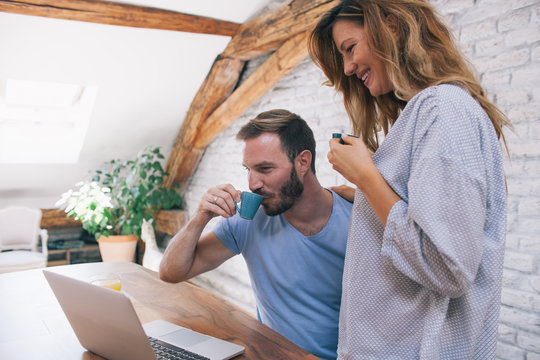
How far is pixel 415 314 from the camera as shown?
869 millimetres

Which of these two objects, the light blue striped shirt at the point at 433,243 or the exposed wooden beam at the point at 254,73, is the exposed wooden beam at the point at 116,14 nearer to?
the exposed wooden beam at the point at 254,73

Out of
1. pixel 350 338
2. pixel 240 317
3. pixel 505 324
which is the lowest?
pixel 505 324

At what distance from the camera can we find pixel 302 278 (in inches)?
55.1

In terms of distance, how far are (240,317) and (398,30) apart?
89cm

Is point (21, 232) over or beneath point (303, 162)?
beneath

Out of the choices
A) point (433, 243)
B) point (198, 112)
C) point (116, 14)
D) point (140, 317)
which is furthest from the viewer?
point (198, 112)

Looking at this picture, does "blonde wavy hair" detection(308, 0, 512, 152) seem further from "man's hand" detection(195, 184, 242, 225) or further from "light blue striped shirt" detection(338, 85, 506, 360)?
"man's hand" detection(195, 184, 242, 225)

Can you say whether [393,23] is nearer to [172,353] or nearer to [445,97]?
[445,97]

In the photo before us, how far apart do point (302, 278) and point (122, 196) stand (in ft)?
9.98

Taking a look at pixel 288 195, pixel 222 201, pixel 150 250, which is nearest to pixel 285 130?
pixel 288 195

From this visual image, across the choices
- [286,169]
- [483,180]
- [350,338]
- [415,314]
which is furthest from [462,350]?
[286,169]

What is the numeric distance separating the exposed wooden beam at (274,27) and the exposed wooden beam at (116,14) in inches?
7.2

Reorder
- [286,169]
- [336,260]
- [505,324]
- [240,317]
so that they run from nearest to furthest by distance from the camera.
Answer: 1. [240,317]
2. [336,260]
3. [286,169]
4. [505,324]

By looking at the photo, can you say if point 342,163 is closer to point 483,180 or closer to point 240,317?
point 483,180
